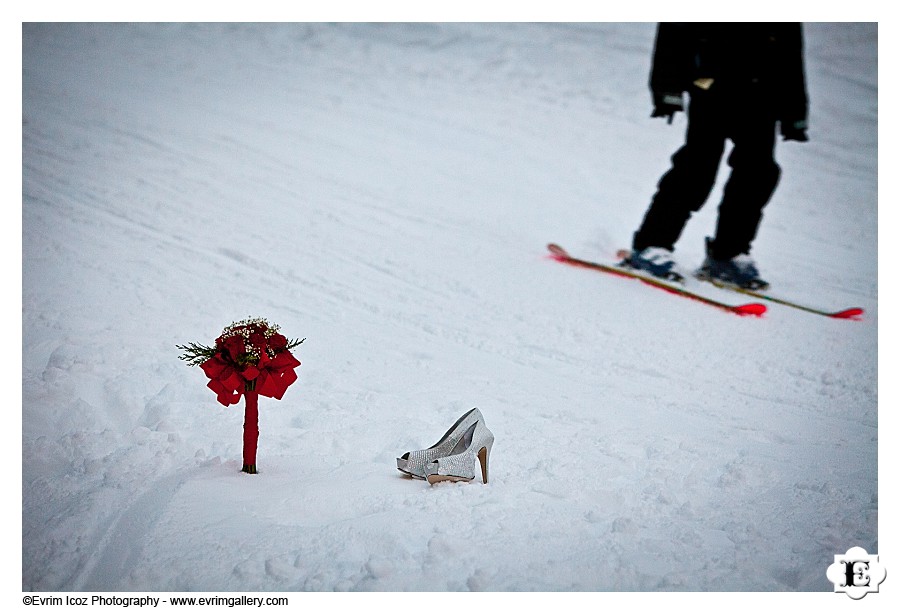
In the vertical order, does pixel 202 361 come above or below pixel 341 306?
above

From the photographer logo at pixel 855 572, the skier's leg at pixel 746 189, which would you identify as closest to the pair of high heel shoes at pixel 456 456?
the photographer logo at pixel 855 572

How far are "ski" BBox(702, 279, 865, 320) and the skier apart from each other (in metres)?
0.08

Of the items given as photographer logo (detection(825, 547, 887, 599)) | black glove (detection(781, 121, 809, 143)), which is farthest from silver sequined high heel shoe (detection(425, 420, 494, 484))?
black glove (detection(781, 121, 809, 143))

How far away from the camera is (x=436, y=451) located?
2.14m

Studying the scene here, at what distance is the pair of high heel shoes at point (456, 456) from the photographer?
2.02 meters

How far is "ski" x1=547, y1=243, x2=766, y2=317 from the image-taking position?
12.1ft

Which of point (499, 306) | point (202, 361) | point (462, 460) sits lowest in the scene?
point (499, 306)

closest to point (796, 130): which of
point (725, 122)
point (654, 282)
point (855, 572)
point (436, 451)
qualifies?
point (725, 122)

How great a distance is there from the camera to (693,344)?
10.9 ft

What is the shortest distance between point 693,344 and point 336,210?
2217 mm

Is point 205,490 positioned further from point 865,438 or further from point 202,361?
→ point 865,438

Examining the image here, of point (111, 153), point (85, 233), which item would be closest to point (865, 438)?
point (85, 233)

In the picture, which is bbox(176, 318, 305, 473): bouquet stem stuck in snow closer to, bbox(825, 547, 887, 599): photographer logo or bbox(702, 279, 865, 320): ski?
bbox(825, 547, 887, 599): photographer logo
